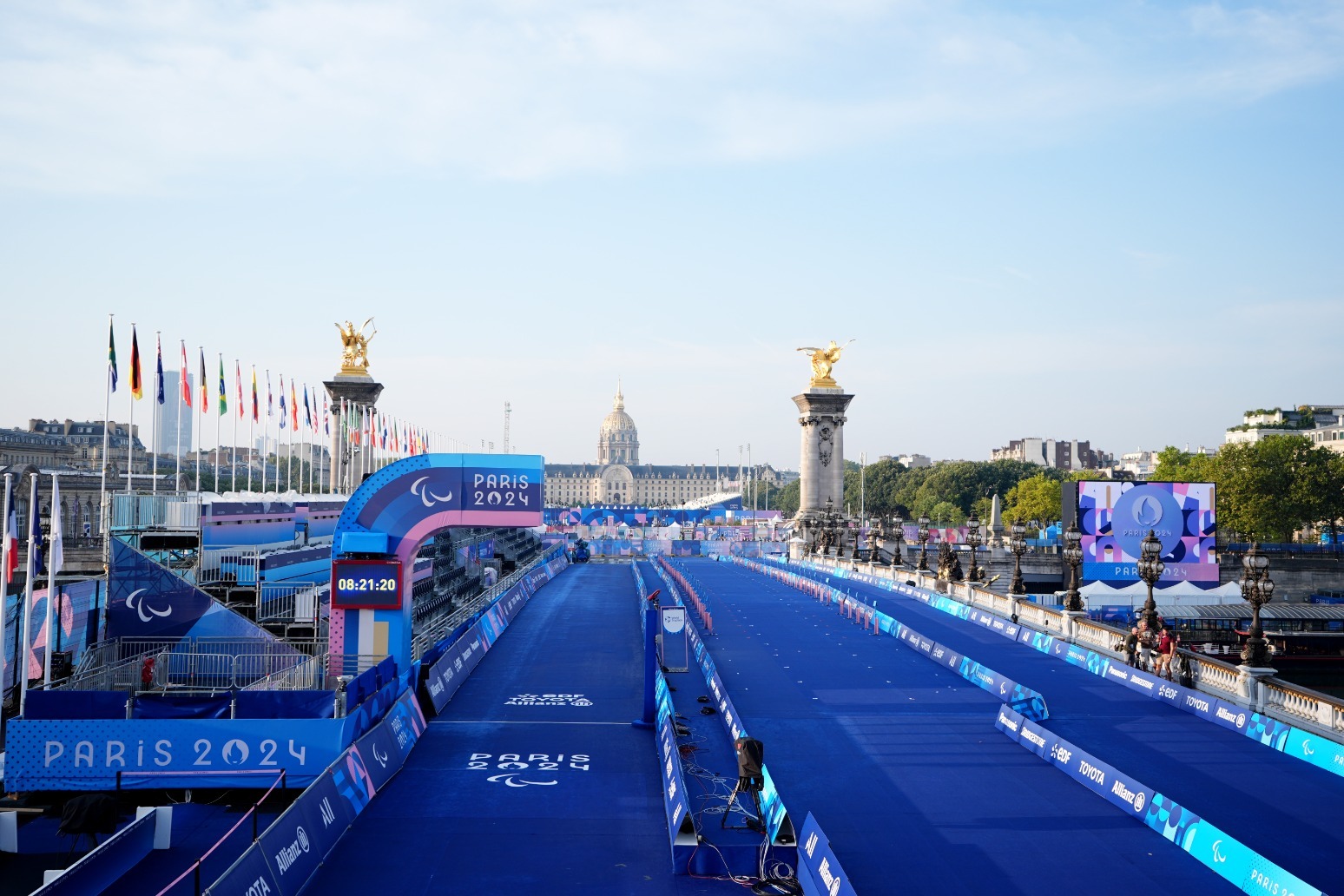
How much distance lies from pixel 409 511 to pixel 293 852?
38.9 ft

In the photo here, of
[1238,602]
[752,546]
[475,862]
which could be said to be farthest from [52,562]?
[752,546]

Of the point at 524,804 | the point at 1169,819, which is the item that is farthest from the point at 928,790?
the point at 524,804

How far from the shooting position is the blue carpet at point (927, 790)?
1425 cm

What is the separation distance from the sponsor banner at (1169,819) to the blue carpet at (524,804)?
613cm

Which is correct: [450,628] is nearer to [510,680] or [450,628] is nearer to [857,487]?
[510,680]

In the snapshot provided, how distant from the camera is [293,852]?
1391cm

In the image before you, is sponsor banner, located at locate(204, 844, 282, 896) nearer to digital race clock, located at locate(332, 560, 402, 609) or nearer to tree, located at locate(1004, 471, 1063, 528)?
digital race clock, located at locate(332, 560, 402, 609)

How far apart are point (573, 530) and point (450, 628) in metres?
104

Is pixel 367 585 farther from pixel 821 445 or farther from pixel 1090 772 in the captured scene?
pixel 821 445

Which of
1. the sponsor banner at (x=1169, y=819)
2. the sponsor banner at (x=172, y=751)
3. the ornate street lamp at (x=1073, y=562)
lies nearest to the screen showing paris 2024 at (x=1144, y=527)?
the ornate street lamp at (x=1073, y=562)

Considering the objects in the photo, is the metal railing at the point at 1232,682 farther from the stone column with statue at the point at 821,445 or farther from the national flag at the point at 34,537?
the stone column with statue at the point at 821,445

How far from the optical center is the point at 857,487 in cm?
17875

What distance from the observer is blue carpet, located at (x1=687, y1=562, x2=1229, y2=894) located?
1425 cm

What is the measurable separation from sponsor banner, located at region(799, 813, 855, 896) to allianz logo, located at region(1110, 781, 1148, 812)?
17.8 ft
